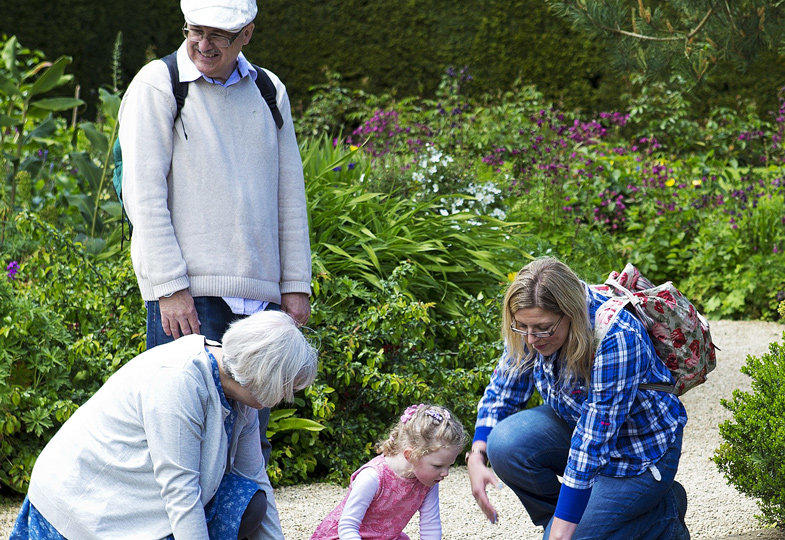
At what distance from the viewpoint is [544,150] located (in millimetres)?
6848

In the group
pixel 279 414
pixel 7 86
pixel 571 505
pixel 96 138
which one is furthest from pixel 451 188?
pixel 571 505

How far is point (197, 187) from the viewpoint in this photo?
2473mm

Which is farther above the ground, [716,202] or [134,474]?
[134,474]

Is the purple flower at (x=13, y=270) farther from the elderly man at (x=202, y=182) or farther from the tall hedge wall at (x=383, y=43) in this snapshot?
the tall hedge wall at (x=383, y=43)

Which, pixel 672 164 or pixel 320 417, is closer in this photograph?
pixel 320 417

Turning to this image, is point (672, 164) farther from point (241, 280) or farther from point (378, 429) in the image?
point (241, 280)

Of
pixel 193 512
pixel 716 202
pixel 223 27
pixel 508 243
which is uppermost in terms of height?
pixel 223 27

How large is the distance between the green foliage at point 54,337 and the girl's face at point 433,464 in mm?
1444

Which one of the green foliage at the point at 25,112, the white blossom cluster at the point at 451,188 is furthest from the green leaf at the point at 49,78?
the white blossom cluster at the point at 451,188

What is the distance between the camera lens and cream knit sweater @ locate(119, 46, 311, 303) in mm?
2406

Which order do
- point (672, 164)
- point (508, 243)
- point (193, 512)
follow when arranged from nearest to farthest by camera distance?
point (193, 512), point (508, 243), point (672, 164)

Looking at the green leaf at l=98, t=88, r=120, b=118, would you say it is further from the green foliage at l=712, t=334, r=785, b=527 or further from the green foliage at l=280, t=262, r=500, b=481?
the green foliage at l=712, t=334, r=785, b=527

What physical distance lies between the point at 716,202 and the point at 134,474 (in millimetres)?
5800

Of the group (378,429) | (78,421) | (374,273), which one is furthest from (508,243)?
(78,421)
